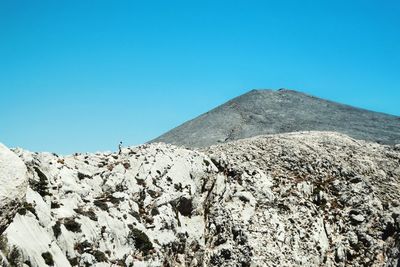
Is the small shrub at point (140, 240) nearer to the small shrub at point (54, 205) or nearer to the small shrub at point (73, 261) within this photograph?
the small shrub at point (73, 261)

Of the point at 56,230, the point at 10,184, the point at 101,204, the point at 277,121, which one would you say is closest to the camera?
the point at 10,184

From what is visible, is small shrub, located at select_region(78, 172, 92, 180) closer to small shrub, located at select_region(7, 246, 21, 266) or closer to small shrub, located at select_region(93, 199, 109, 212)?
small shrub, located at select_region(93, 199, 109, 212)

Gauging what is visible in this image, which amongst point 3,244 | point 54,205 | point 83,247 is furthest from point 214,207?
point 3,244

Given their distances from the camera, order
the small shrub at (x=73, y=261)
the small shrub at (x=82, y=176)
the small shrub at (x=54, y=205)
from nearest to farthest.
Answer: the small shrub at (x=73, y=261)
the small shrub at (x=54, y=205)
the small shrub at (x=82, y=176)

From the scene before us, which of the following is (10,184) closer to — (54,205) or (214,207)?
(54,205)

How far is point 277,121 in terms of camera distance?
57.3 metres

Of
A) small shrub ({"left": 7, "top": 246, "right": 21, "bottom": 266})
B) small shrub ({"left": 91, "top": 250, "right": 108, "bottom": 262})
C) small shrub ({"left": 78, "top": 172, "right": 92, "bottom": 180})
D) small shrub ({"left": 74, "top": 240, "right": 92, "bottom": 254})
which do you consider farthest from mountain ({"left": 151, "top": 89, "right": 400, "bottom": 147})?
small shrub ({"left": 7, "top": 246, "right": 21, "bottom": 266})

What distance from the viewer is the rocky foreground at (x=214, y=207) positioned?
1931 cm

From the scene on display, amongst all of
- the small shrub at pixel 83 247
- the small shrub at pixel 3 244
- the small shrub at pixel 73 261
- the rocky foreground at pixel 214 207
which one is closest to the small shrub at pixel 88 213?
the rocky foreground at pixel 214 207

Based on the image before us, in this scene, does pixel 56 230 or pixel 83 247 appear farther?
pixel 83 247

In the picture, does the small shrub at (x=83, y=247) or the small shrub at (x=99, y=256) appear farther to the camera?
the small shrub at (x=99, y=256)

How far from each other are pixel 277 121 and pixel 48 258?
147 ft

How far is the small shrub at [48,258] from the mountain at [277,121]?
1270 inches

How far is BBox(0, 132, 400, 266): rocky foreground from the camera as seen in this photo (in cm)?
1931
